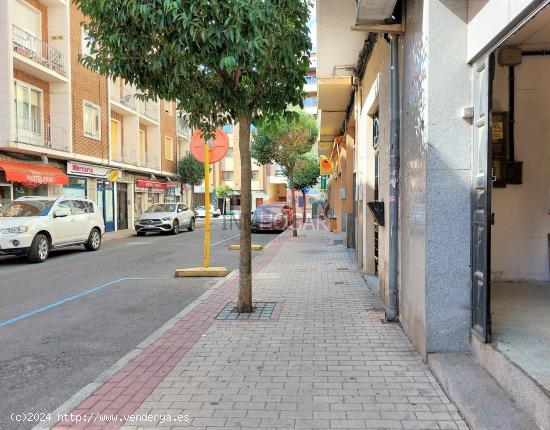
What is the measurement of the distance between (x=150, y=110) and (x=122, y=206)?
776cm

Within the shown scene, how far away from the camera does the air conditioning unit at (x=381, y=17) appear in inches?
197

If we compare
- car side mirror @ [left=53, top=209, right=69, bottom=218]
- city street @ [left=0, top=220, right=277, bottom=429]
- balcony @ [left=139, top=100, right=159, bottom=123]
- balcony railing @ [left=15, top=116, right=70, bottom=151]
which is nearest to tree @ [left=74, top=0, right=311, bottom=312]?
city street @ [left=0, top=220, right=277, bottom=429]

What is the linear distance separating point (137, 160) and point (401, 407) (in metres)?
28.8

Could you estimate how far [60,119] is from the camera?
2147 cm

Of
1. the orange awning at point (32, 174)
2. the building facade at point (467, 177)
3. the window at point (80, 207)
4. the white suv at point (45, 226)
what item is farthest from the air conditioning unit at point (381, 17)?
the orange awning at point (32, 174)

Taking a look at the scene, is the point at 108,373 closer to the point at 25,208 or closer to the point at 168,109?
the point at 25,208

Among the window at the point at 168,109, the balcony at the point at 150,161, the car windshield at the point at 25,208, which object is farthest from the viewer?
the window at the point at 168,109

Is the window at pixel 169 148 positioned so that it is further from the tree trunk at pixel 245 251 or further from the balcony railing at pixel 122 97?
the tree trunk at pixel 245 251

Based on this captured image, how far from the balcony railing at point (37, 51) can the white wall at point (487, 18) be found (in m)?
18.8

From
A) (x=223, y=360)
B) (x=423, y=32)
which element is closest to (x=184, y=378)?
(x=223, y=360)

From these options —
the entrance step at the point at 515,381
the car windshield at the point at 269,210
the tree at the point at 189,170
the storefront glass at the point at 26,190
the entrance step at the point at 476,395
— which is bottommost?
the entrance step at the point at 476,395

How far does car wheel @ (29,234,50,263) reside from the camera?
40.8 feet

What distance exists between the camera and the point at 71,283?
30.7ft

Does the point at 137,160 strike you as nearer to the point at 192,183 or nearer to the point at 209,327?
the point at 192,183
